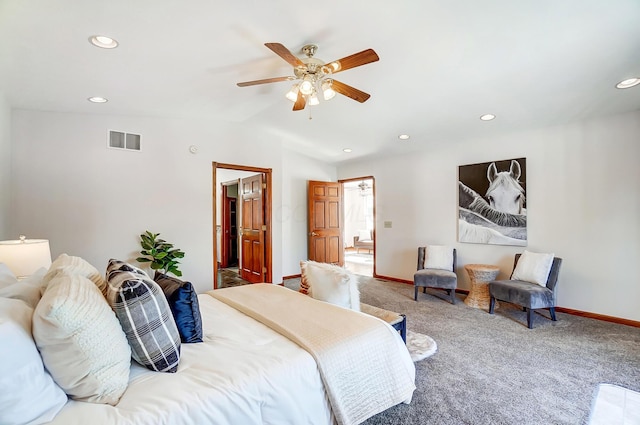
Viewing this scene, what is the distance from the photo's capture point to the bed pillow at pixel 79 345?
3.41 ft

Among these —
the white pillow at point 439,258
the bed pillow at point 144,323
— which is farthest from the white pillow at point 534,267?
the bed pillow at point 144,323

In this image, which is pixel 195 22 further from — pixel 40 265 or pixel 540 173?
pixel 540 173

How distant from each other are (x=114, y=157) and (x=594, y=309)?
20.3 feet

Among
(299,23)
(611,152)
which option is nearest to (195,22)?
(299,23)

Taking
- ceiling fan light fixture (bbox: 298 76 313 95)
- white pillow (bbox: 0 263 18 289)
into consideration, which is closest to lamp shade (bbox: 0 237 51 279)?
white pillow (bbox: 0 263 18 289)

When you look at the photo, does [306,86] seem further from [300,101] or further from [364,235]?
[364,235]

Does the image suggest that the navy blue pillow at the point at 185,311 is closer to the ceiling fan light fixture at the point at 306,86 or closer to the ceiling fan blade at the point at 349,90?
the ceiling fan light fixture at the point at 306,86

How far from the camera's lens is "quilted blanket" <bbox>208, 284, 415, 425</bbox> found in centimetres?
154

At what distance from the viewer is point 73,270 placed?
1550 millimetres

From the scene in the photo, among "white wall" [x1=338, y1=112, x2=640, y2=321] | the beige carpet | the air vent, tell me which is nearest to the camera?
the beige carpet

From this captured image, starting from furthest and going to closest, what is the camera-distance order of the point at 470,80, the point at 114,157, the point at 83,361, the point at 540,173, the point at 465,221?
the point at 465,221
the point at 540,173
the point at 114,157
the point at 470,80
the point at 83,361

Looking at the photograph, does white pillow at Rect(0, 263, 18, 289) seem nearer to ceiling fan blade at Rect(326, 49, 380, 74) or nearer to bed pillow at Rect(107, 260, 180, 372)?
bed pillow at Rect(107, 260, 180, 372)

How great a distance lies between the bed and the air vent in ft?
9.17

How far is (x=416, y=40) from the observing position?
7.75 ft
